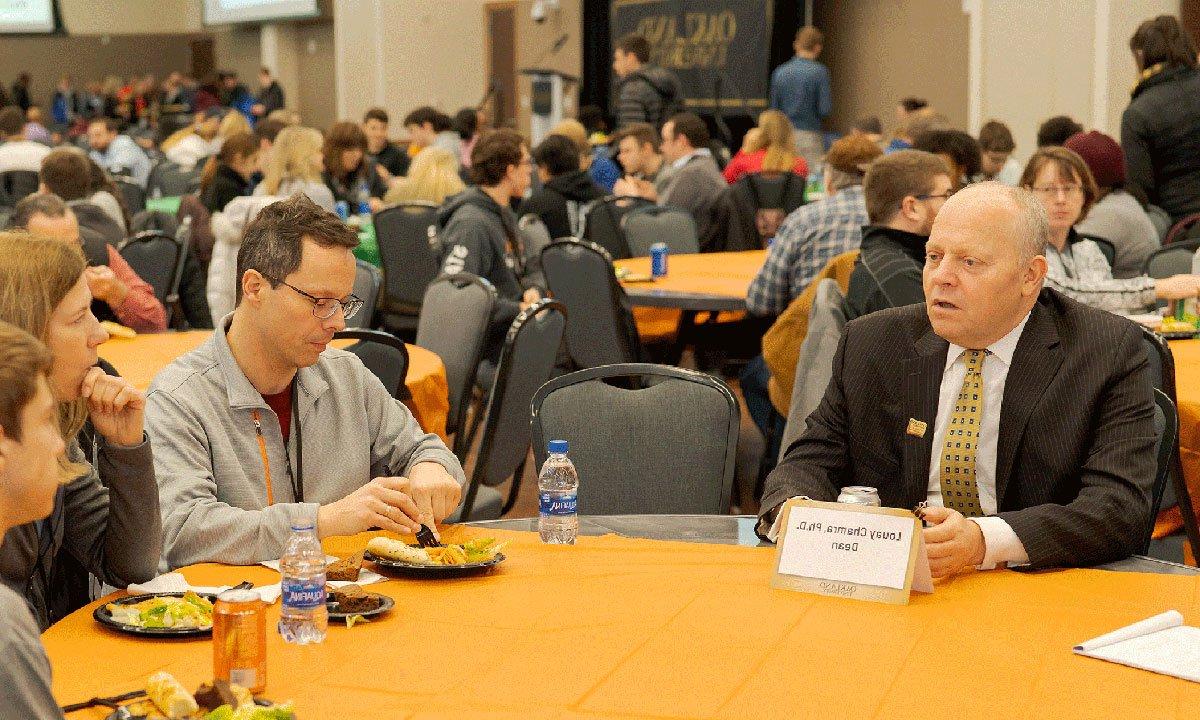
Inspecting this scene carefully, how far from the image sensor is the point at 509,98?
1900 centimetres

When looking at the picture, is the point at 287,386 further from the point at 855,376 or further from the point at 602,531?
the point at 855,376

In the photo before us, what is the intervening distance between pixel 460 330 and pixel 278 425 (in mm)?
2079

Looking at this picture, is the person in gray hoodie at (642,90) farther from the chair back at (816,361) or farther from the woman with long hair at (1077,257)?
the chair back at (816,361)

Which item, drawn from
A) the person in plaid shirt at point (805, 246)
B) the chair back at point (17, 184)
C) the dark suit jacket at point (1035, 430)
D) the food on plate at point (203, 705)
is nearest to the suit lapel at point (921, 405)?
the dark suit jacket at point (1035, 430)

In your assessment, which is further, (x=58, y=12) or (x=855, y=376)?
(x=58, y=12)

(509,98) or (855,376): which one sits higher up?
(509,98)

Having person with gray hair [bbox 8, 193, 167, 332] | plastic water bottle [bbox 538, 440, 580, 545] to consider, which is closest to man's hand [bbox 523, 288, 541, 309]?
person with gray hair [bbox 8, 193, 167, 332]

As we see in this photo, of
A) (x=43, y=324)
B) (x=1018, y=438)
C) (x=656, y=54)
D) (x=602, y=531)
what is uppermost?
(x=656, y=54)

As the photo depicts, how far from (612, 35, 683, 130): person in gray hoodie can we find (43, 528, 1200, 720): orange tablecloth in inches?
370

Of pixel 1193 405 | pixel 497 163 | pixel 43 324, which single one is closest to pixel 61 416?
pixel 43 324

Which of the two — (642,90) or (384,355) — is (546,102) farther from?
(384,355)

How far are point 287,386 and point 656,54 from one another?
47.0 ft

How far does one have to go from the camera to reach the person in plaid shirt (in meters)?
5.31

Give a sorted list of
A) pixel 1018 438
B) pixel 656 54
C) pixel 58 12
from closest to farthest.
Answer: pixel 1018 438 < pixel 656 54 < pixel 58 12
